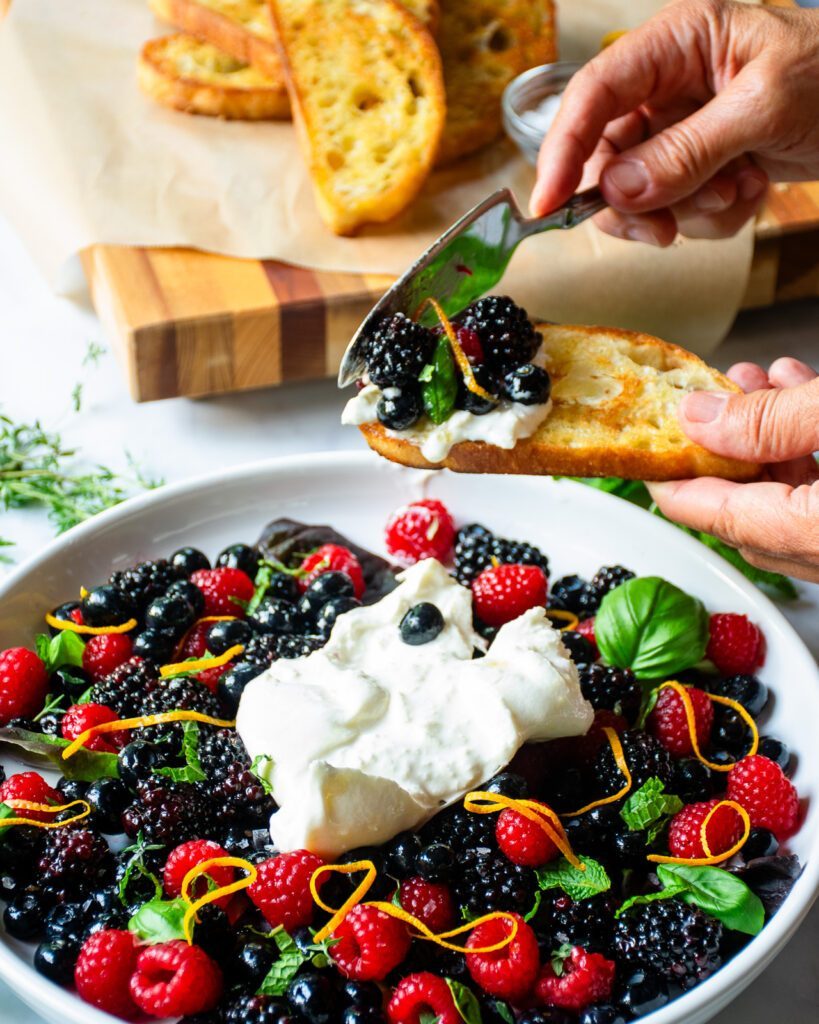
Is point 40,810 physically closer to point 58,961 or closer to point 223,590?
point 58,961

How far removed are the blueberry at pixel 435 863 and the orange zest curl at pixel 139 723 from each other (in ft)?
1.31

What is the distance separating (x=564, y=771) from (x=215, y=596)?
71 cm

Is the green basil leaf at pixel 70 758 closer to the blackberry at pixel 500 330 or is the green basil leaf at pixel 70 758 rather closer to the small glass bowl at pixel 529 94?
the blackberry at pixel 500 330

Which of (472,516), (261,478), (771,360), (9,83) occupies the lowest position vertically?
(771,360)

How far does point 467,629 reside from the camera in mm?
1995

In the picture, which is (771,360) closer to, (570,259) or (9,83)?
(570,259)

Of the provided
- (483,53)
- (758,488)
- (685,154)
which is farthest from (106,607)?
(483,53)

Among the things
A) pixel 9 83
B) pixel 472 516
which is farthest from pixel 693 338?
pixel 9 83

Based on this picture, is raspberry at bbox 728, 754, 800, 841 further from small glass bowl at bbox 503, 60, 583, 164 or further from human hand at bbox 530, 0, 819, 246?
small glass bowl at bbox 503, 60, 583, 164

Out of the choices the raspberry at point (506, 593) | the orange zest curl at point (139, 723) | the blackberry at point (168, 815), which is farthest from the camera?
the raspberry at point (506, 593)

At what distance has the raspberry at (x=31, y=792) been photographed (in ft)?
5.78

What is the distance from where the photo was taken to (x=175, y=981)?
1.51 meters

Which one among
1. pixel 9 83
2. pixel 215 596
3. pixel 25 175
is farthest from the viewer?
pixel 9 83

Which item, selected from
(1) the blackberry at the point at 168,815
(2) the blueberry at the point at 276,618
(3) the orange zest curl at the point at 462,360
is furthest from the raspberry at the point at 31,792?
(3) the orange zest curl at the point at 462,360
